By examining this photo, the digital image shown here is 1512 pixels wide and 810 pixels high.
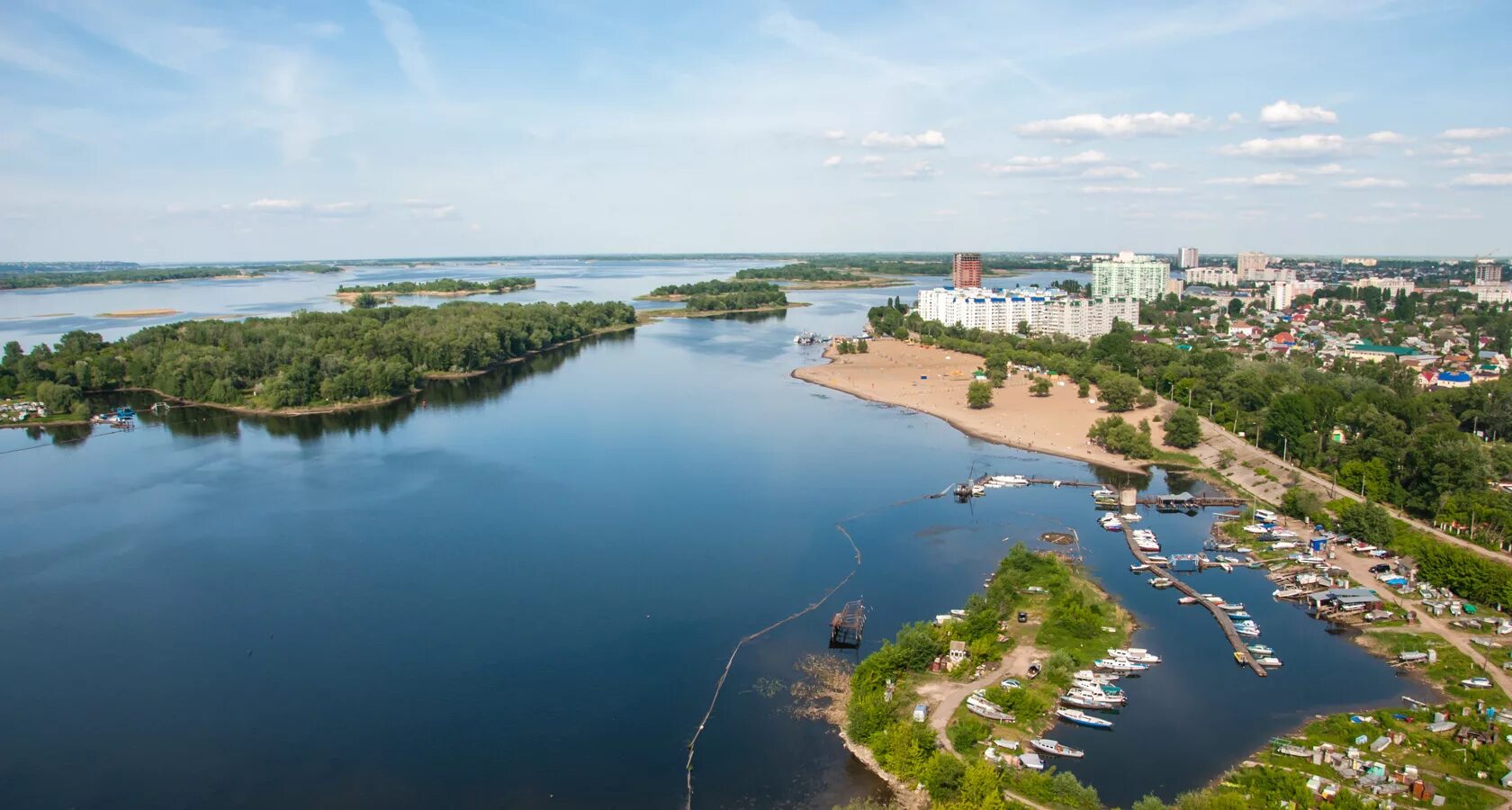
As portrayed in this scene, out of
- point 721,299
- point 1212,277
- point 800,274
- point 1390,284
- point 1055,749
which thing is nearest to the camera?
point 1055,749

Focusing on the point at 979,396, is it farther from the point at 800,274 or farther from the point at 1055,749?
the point at 800,274

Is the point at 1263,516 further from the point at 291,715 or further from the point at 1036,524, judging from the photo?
the point at 291,715

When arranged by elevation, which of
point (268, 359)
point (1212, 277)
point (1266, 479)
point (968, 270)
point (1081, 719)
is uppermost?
point (968, 270)

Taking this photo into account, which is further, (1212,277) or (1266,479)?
(1212,277)

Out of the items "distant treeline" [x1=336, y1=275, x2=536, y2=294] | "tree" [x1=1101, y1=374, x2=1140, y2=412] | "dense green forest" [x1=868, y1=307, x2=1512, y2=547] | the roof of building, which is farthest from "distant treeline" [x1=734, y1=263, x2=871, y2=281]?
"tree" [x1=1101, y1=374, x2=1140, y2=412]

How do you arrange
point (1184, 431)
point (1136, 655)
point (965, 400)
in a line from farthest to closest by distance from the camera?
point (965, 400) → point (1184, 431) → point (1136, 655)

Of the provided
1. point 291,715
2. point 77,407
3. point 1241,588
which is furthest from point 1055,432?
point 77,407

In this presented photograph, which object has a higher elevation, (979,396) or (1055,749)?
(979,396)

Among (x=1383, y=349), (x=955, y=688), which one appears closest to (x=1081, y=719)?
(x=955, y=688)
